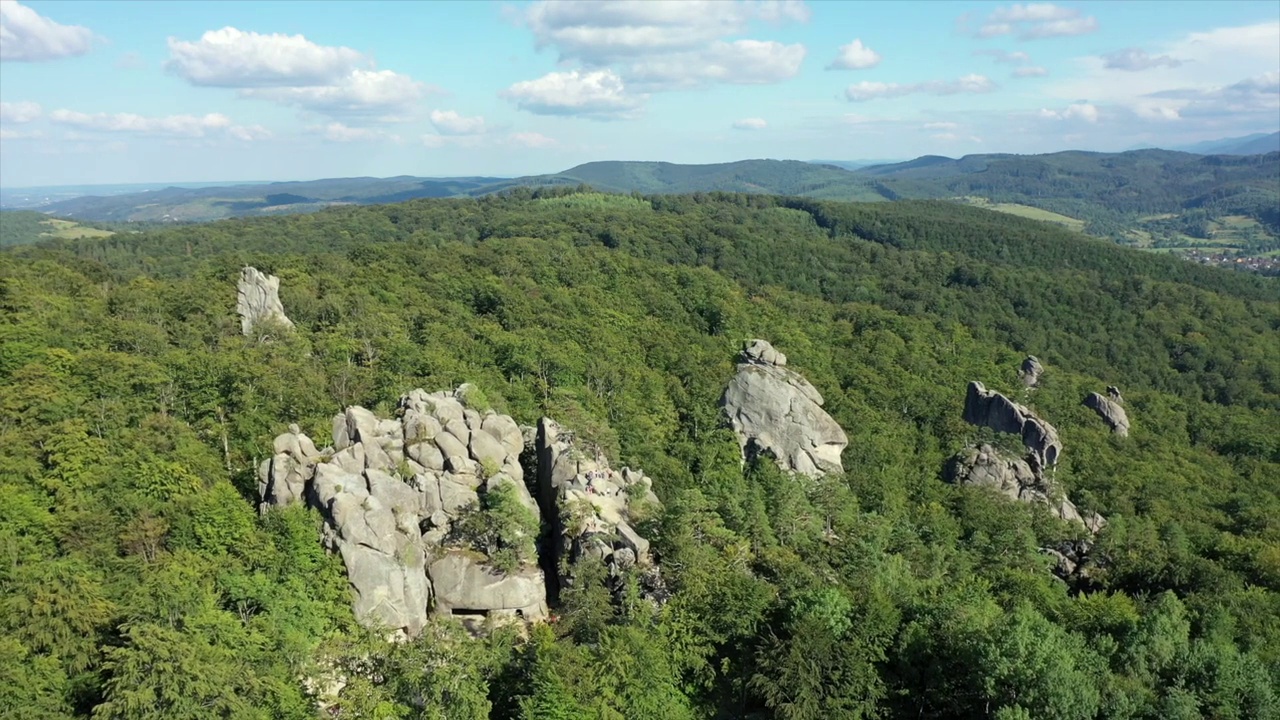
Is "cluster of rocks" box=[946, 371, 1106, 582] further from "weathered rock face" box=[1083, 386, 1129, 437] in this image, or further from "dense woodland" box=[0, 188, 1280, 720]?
"weathered rock face" box=[1083, 386, 1129, 437]

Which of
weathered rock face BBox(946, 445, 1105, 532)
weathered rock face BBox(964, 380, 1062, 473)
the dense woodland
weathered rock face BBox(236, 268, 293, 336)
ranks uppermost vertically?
weathered rock face BBox(236, 268, 293, 336)

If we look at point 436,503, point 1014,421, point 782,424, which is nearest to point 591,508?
point 436,503

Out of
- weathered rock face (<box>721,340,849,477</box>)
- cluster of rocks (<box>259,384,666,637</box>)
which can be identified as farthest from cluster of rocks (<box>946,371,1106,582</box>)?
cluster of rocks (<box>259,384,666,637</box>)

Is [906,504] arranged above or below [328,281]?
below

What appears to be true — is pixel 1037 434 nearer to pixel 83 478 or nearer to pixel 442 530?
pixel 442 530

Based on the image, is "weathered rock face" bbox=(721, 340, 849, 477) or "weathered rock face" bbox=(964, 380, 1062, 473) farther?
"weathered rock face" bbox=(964, 380, 1062, 473)

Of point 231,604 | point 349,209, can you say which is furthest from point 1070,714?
point 349,209

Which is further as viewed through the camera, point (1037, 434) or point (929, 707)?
point (1037, 434)
